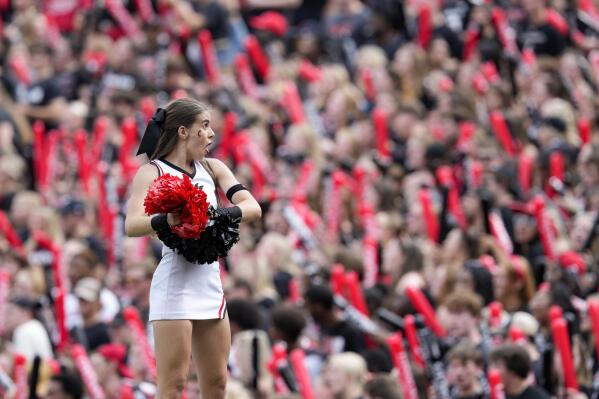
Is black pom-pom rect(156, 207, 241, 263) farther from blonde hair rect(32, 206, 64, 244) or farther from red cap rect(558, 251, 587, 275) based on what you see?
blonde hair rect(32, 206, 64, 244)

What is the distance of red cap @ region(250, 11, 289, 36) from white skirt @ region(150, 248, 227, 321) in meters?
12.6

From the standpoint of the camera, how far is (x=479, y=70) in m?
16.5

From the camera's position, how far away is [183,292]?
7.16m

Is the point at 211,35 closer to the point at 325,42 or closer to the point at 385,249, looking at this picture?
the point at 325,42

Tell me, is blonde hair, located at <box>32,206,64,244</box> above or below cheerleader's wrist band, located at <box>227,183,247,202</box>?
below

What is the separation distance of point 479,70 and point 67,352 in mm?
6215

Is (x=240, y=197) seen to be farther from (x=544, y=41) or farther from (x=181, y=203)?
(x=544, y=41)

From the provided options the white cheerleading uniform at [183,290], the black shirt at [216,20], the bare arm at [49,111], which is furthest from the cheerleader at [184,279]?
the black shirt at [216,20]

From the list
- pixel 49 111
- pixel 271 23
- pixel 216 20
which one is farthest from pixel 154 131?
pixel 216 20

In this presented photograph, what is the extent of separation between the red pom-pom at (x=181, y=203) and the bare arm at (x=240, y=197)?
0.26m

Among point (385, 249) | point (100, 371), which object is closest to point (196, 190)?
point (100, 371)

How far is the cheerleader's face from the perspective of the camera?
7309mm

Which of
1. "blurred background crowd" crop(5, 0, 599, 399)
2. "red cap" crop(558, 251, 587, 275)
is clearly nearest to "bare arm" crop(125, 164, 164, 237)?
"blurred background crowd" crop(5, 0, 599, 399)

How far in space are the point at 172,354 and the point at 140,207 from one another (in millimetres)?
658
